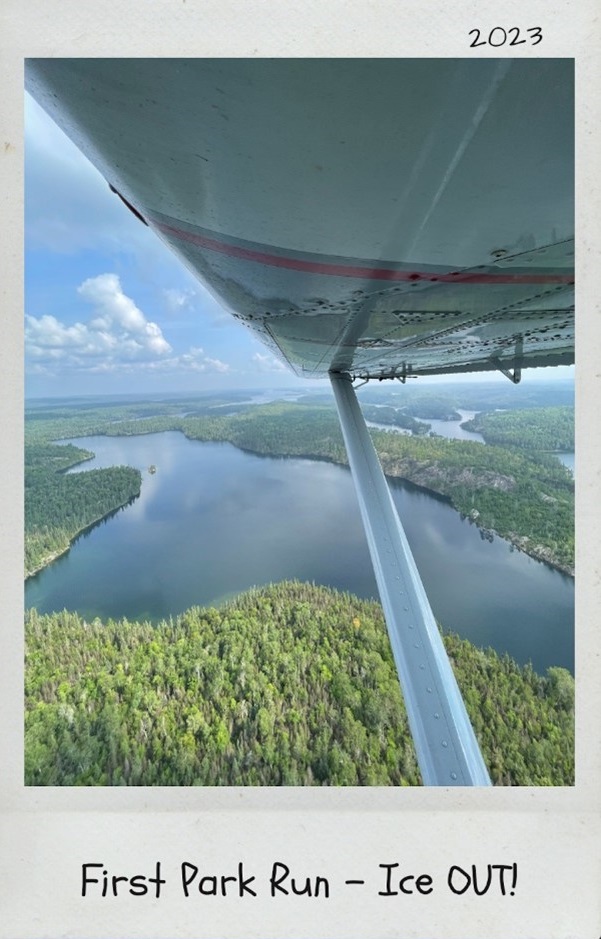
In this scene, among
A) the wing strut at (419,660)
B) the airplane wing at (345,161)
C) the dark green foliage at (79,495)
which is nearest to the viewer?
the airplane wing at (345,161)

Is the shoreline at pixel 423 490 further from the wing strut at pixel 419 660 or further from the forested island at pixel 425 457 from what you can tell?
the wing strut at pixel 419 660

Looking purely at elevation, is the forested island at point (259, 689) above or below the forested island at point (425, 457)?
below

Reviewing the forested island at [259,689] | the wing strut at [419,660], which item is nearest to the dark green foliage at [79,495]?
the forested island at [259,689]

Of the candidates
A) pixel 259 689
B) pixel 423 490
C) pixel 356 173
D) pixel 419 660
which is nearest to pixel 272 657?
pixel 259 689

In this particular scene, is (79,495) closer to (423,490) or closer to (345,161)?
(423,490)

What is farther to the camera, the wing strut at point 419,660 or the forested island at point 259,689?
the forested island at point 259,689

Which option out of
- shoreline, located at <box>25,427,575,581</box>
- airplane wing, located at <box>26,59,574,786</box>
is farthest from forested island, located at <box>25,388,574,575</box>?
airplane wing, located at <box>26,59,574,786</box>
